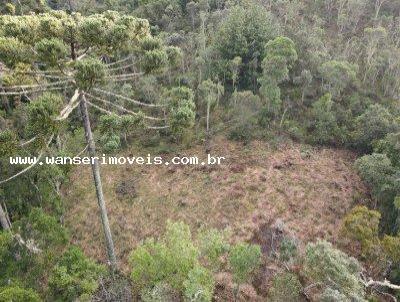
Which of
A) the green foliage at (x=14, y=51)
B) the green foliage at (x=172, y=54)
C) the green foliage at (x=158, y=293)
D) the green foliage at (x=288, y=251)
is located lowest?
the green foliage at (x=288, y=251)

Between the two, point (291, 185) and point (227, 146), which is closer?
point (291, 185)

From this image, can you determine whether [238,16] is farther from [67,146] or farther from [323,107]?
[67,146]

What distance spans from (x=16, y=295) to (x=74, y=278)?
212 centimetres

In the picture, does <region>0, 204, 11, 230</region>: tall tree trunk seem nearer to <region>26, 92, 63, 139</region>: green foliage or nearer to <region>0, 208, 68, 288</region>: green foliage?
<region>0, 208, 68, 288</region>: green foliage

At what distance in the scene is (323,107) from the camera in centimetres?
3053

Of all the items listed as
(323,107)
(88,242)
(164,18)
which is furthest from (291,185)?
(164,18)

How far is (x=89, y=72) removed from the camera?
1097 cm

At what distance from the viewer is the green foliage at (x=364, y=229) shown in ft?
59.8

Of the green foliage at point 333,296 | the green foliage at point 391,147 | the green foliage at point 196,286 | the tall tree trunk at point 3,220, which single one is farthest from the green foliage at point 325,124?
the tall tree trunk at point 3,220

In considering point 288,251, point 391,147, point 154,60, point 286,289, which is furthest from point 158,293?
point 391,147

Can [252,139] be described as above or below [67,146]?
below

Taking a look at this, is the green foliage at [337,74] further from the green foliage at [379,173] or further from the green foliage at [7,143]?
the green foliage at [7,143]

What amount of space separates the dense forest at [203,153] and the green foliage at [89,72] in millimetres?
51

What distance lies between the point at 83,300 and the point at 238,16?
26642mm
